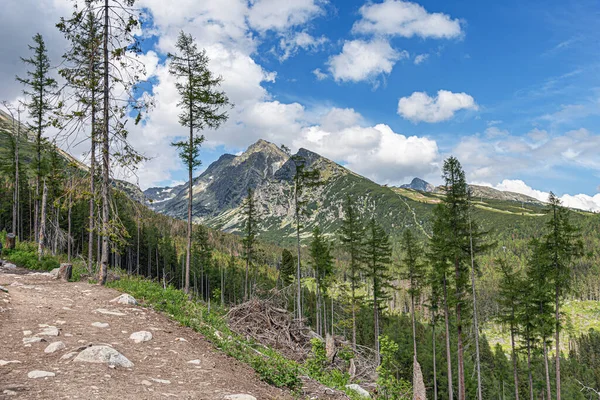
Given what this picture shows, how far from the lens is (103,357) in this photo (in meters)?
5.40

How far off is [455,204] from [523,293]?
41.1 feet

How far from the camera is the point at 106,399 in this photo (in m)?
4.21

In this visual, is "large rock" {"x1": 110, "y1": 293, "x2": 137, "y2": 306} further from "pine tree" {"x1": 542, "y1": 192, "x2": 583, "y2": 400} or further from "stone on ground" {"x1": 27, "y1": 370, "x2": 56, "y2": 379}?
"pine tree" {"x1": 542, "y1": 192, "x2": 583, "y2": 400}

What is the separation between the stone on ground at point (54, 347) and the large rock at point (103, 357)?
0.57 meters

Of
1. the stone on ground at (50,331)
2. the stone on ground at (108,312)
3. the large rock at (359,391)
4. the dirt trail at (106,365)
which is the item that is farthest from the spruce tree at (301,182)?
the stone on ground at (50,331)

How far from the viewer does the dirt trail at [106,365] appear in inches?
177

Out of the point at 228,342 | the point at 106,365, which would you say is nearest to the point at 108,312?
the point at 228,342

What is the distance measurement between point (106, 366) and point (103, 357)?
0.81ft

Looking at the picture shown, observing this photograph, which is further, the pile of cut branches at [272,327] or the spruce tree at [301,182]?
the spruce tree at [301,182]

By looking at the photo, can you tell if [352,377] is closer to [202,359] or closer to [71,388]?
[202,359]

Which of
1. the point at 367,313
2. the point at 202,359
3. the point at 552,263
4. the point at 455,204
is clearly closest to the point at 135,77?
the point at 202,359

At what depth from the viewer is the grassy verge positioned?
6.90 meters

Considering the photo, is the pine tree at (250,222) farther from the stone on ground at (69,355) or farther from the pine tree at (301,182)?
the stone on ground at (69,355)

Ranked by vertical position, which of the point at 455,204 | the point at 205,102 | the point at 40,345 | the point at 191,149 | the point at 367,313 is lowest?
the point at 367,313
